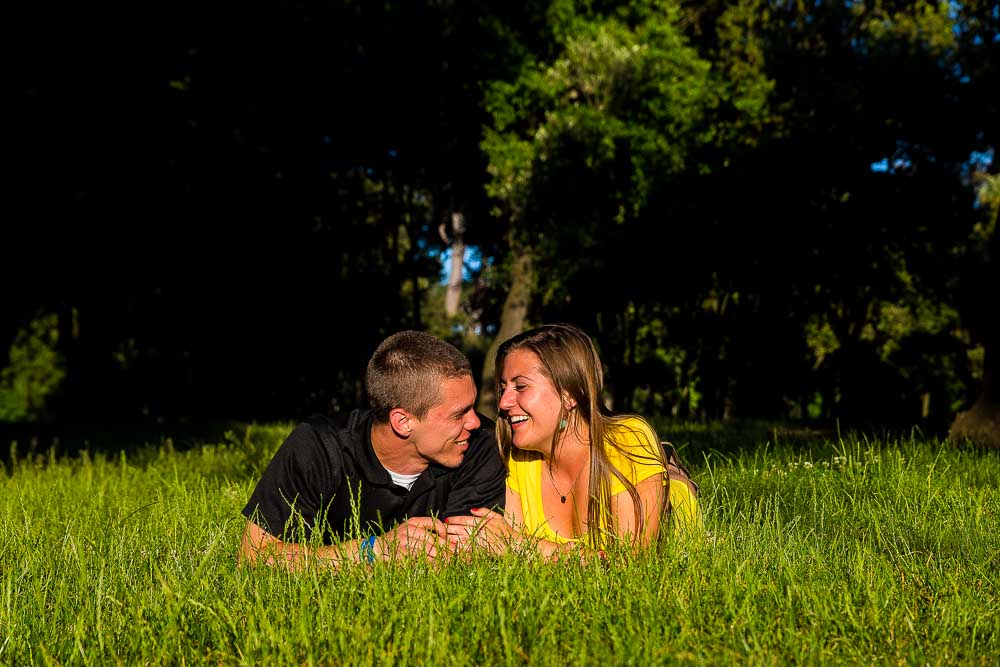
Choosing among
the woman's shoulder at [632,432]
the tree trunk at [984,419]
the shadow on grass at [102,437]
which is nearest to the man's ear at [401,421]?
the woman's shoulder at [632,432]

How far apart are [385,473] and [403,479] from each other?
5.4 inches

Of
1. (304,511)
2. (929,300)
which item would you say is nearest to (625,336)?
(929,300)

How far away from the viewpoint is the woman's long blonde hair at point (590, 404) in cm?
448

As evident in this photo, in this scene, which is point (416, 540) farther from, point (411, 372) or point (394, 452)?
point (411, 372)

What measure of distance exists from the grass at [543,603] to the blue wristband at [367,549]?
162 millimetres

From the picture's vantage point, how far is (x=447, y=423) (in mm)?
4691

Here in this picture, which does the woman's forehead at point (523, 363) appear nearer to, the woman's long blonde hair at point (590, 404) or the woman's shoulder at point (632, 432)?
the woman's long blonde hair at point (590, 404)

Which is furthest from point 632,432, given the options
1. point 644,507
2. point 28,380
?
point 28,380

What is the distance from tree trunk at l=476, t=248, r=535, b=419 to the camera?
940 inches

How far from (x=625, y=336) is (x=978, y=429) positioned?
71.4ft

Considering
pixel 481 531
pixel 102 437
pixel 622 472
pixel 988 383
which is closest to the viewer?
pixel 622 472

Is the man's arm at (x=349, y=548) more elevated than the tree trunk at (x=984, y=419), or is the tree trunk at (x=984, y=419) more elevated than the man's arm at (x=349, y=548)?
the tree trunk at (x=984, y=419)

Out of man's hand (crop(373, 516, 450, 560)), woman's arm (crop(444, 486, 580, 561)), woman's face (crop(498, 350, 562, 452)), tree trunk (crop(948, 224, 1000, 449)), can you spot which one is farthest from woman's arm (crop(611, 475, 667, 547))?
tree trunk (crop(948, 224, 1000, 449))

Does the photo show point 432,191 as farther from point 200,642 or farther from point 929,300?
point 200,642
